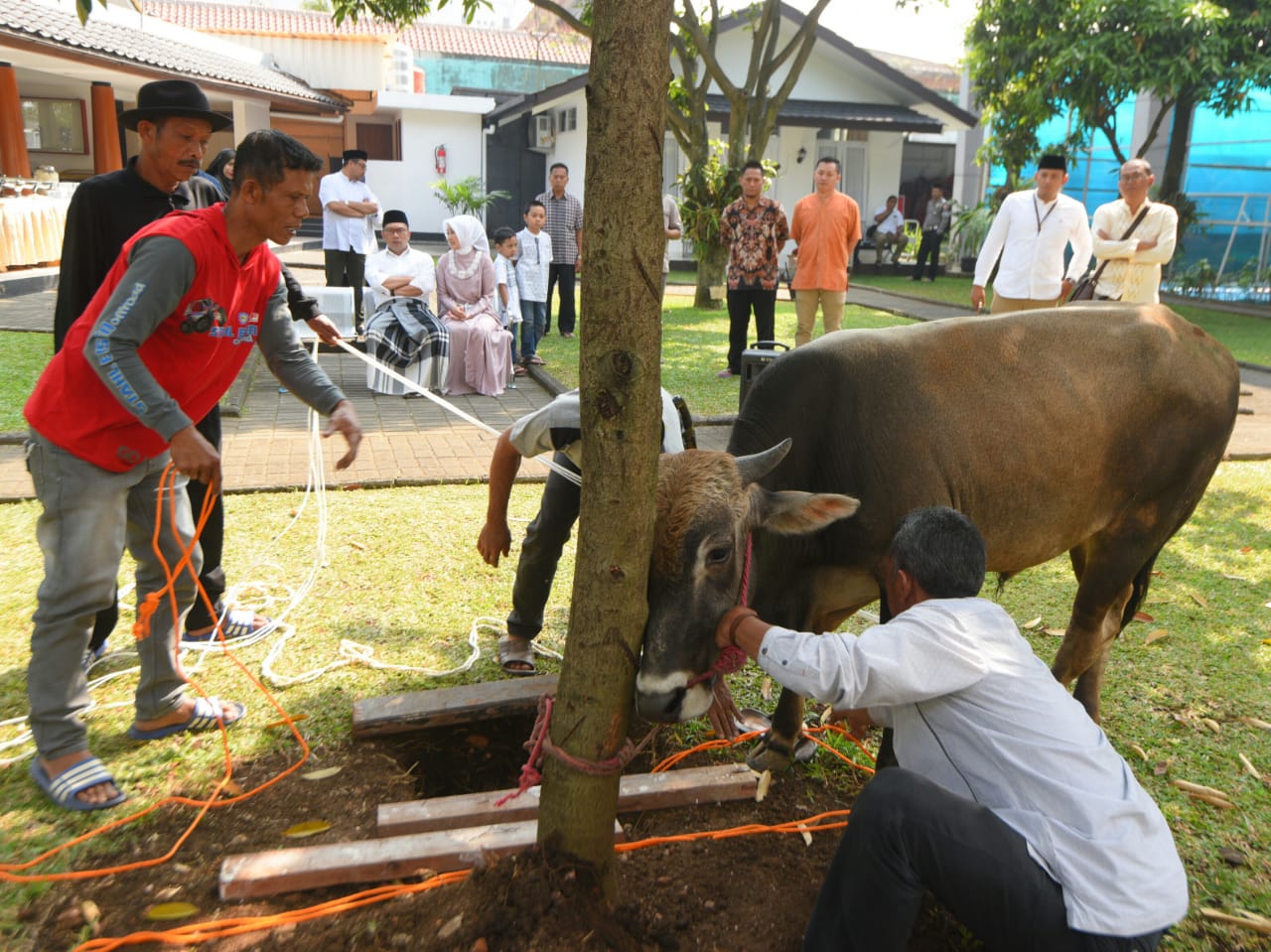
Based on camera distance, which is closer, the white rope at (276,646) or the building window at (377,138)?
the white rope at (276,646)

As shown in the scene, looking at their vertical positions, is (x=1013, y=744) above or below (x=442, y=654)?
above

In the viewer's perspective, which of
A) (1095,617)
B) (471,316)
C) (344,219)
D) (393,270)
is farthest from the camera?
(344,219)

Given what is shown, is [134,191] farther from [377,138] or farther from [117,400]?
[377,138]

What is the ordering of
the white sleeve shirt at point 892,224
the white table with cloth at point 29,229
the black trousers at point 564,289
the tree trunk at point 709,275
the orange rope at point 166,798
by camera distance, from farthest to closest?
the white sleeve shirt at point 892,224, the tree trunk at point 709,275, the white table with cloth at point 29,229, the black trousers at point 564,289, the orange rope at point 166,798

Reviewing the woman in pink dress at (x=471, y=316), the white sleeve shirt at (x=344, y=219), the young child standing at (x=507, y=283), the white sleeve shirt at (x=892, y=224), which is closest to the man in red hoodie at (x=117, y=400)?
the woman in pink dress at (x=471, y=316)

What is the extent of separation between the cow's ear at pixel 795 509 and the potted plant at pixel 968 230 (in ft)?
70.8

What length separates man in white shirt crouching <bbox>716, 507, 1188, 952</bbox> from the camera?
2309 millimetres

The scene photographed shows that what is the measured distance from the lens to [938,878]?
2.40m

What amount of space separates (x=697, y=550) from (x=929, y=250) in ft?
78.6

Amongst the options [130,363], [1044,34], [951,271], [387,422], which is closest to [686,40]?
[1044,34]

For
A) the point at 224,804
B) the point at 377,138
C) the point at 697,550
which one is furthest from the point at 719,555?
the point at 377,138

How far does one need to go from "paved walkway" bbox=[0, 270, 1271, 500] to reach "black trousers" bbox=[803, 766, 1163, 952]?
5.13 metres

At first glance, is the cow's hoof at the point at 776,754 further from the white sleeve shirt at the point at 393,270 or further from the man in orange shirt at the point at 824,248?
the white sleeve shirt at the point at 393,270

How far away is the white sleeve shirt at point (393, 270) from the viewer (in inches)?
405
